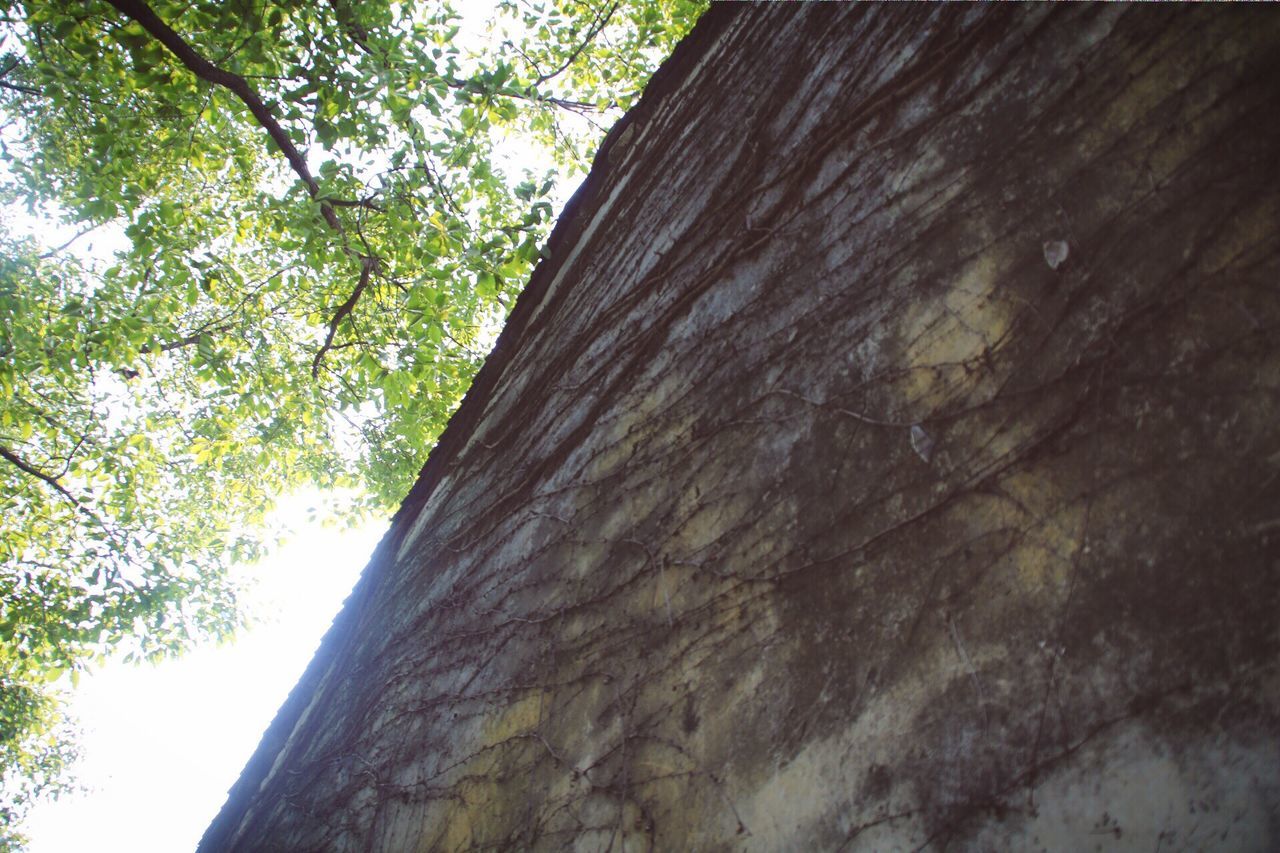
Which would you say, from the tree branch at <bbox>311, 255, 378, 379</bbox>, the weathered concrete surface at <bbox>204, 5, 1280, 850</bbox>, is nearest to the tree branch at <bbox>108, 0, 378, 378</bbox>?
the tree branch at <bbox>311, 255, 378, 379</bbox>

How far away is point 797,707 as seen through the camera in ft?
4.18

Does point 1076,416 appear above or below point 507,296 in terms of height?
below

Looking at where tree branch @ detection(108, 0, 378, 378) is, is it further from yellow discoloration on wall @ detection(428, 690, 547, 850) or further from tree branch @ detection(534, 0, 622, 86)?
yellow discoloration on wall @ detection(428, 690, 547, 850)

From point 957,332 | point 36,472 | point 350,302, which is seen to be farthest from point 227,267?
point 957,332

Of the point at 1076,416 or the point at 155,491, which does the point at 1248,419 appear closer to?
the point at 1076,416

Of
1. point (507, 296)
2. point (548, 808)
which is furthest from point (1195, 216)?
point (507, 296)

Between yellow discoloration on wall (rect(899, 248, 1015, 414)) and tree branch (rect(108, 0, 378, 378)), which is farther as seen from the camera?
tree branch (rect(108, 0, 378, 378))

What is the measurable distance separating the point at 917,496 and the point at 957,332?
1.03 feet

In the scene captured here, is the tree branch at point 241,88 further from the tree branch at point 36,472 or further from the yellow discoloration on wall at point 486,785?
the tree branch at point 36,472

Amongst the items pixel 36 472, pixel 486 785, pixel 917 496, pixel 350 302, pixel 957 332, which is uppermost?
pixel 350 302

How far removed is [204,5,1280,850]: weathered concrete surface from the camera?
3.21 feet

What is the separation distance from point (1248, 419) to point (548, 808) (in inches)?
59.3

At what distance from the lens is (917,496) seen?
126cm

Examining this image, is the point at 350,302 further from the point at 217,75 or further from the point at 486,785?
the point at 486,785
